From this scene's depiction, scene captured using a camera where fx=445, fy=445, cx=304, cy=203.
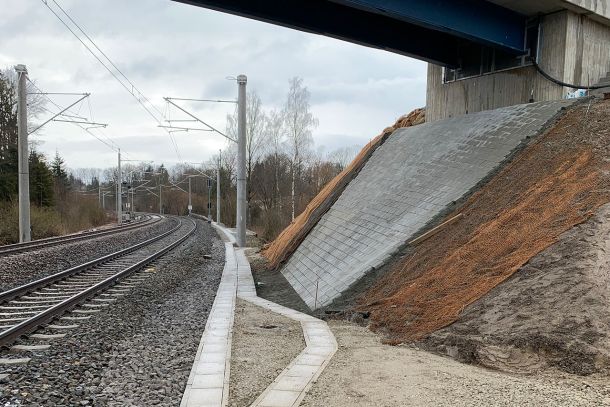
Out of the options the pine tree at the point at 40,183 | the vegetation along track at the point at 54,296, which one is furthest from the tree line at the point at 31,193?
the vegetation along track at the point at 54,296

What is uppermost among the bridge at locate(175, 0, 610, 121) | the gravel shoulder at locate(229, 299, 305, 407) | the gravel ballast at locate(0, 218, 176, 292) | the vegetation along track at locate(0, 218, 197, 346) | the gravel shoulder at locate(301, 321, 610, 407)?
the bridge at locate(175, 0, 610, 121)

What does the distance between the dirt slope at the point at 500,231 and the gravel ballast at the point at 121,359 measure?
315cm

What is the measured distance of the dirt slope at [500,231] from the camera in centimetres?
659

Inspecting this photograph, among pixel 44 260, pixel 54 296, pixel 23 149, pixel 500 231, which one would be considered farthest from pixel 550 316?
pixel 23 149

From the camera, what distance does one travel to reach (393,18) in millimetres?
12312

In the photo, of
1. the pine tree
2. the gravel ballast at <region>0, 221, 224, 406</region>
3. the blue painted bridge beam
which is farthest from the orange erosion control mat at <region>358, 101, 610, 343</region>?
the pine tree

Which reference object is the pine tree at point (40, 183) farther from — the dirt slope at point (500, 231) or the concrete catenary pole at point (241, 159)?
the dirt slope at point (500, 231)

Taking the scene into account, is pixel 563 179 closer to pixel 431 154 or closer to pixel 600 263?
pixel 600 263

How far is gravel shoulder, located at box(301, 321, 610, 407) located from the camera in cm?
418

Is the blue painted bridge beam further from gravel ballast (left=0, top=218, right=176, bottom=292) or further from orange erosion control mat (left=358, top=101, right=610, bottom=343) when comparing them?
gravel ballast (left=0, top=218, right=176, bottom=292)

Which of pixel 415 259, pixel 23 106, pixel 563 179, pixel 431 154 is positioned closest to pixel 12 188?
pixel 23 106

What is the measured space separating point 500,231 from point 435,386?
3876mm

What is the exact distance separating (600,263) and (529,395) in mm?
2421

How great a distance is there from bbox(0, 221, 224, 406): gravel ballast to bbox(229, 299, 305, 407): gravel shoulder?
62 cm
